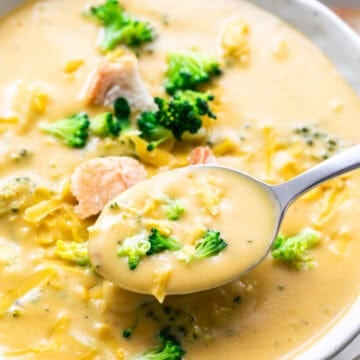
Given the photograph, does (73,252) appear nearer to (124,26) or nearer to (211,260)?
(211,260)

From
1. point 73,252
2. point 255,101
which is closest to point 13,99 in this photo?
point 73,252

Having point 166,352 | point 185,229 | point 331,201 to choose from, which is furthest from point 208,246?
point 331,201

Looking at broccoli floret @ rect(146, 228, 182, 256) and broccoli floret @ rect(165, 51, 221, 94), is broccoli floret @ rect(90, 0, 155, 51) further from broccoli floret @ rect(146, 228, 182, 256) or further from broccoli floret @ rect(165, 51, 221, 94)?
broccoli floret @ rect(146, 228, 182, 256)

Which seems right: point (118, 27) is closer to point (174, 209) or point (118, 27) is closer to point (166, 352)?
point (174, 209)

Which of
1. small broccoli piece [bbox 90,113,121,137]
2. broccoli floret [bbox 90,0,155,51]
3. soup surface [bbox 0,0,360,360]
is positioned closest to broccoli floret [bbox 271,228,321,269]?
soup surface [bbox 0,0,360,360]

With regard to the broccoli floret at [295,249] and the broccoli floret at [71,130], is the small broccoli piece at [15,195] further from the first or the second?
the broccoli floret at [295,249]

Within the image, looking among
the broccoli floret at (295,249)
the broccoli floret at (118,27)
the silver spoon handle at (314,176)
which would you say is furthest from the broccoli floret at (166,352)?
the broccoli floret at (118,27)
